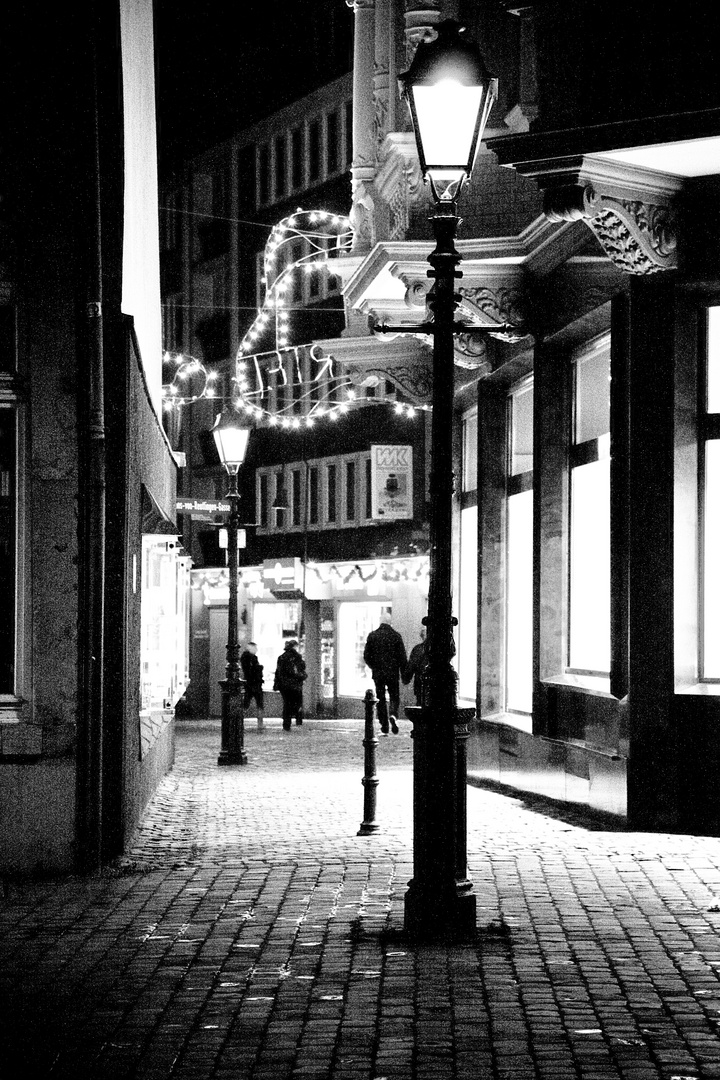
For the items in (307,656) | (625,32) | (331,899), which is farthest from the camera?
(307,656)

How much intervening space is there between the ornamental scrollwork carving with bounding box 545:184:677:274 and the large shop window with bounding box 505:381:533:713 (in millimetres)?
5015

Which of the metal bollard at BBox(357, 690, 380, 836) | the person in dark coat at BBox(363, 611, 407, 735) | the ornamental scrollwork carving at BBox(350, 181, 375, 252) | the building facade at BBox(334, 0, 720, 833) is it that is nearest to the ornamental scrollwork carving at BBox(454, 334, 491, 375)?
the building facade at BBox(334, 0, 720, 833)

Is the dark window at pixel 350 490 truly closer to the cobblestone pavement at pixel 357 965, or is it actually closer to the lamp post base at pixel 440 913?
the cobblestone pavement at pixel 357 965

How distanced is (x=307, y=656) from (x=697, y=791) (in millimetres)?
34780

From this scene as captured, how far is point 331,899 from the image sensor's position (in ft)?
35.0

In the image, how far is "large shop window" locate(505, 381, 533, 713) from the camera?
1873 centimetres

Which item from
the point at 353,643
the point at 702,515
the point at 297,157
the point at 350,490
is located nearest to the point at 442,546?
the point at 702,515

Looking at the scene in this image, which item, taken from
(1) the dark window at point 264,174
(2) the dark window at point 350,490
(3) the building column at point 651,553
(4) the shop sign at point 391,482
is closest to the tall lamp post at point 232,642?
(3) the building column at point 651,553

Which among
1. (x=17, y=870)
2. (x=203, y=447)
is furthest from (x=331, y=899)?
(x=203, y=447)

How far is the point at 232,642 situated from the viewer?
81.3 feet

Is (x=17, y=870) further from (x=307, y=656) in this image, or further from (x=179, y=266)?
(x=179, y=266)

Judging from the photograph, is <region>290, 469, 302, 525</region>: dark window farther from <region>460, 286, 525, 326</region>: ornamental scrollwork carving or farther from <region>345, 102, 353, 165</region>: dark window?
<region>460, 286, 525, 326</region>: ornamental scrollwork carving

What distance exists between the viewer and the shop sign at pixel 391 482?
4269cm

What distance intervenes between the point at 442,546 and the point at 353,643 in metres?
37.3
